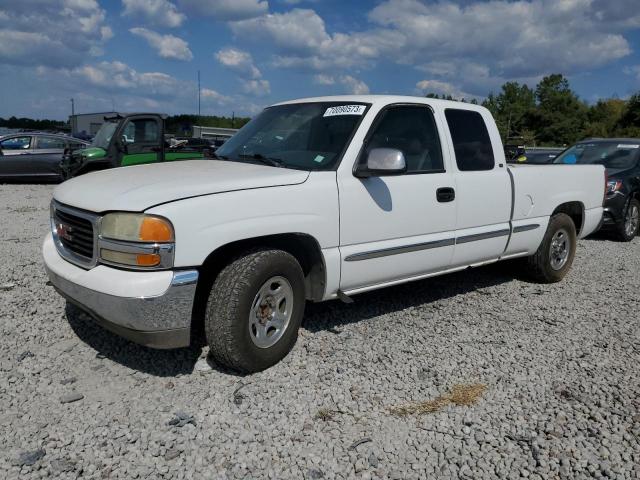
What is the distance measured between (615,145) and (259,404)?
922 cm

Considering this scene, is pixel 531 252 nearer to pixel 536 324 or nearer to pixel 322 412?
pixel 536 324

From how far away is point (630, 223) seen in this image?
30.3 ft

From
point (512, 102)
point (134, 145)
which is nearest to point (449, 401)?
point (134, 145)

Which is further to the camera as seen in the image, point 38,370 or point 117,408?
point 38,370

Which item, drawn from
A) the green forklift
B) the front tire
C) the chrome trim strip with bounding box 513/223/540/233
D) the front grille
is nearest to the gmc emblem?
the front grille

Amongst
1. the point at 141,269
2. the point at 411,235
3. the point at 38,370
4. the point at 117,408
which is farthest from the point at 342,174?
the point at 38,370

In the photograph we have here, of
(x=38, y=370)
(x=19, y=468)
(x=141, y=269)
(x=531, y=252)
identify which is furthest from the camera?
(x=531, y=252)

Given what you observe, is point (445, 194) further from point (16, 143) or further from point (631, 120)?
point (631, 120)

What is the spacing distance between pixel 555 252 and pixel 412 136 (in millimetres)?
2547

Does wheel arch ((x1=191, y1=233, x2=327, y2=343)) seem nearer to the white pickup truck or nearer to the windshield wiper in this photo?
the white pickup truck

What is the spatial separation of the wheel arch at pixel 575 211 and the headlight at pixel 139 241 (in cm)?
437

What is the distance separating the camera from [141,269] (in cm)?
314

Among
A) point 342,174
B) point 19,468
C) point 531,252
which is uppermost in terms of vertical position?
point 342,174

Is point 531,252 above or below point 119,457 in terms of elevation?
above
